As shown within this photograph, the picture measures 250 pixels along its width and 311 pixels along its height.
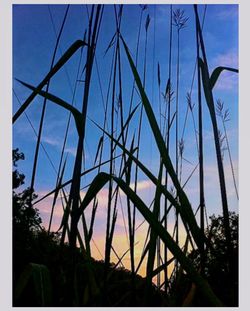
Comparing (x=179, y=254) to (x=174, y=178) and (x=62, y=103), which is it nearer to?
(x=174, y=178)

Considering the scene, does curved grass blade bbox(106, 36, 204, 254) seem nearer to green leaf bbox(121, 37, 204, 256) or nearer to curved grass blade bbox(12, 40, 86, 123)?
green leaf bbox(121, 37, 204, 256)

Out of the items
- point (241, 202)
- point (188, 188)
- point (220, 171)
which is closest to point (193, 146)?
point (188, 188)

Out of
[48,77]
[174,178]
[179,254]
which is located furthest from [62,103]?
[179,254]

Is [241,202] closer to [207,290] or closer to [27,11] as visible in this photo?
[207,290]

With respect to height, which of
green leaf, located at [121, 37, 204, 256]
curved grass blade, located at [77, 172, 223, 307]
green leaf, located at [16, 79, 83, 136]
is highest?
green leaf, located at [16, 79, 83, 136]

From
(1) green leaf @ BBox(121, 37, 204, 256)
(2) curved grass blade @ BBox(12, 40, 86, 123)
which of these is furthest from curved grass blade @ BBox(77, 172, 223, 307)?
(2) curved grass blade @ BBox(12, 40, 86, 123)

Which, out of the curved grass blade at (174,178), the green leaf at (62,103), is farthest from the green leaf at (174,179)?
the green leaf at (62,103)

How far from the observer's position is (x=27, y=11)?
1.74 m

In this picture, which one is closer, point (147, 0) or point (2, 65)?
point (2, 65)

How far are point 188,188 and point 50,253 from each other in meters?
1.34

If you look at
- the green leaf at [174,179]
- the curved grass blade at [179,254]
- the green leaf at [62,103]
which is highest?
the green leaf at [62,103]

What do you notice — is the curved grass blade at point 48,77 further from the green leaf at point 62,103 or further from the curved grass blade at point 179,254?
the curved grass blade at point 179,254

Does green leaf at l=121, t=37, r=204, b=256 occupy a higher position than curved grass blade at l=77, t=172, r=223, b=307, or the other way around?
green leaf at l=121, t=37, r=204, b=256

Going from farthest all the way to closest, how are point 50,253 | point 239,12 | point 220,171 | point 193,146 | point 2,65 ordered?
point 50,253 < point 193,146 < point 239,12 < point 2,65 < point 220,171
